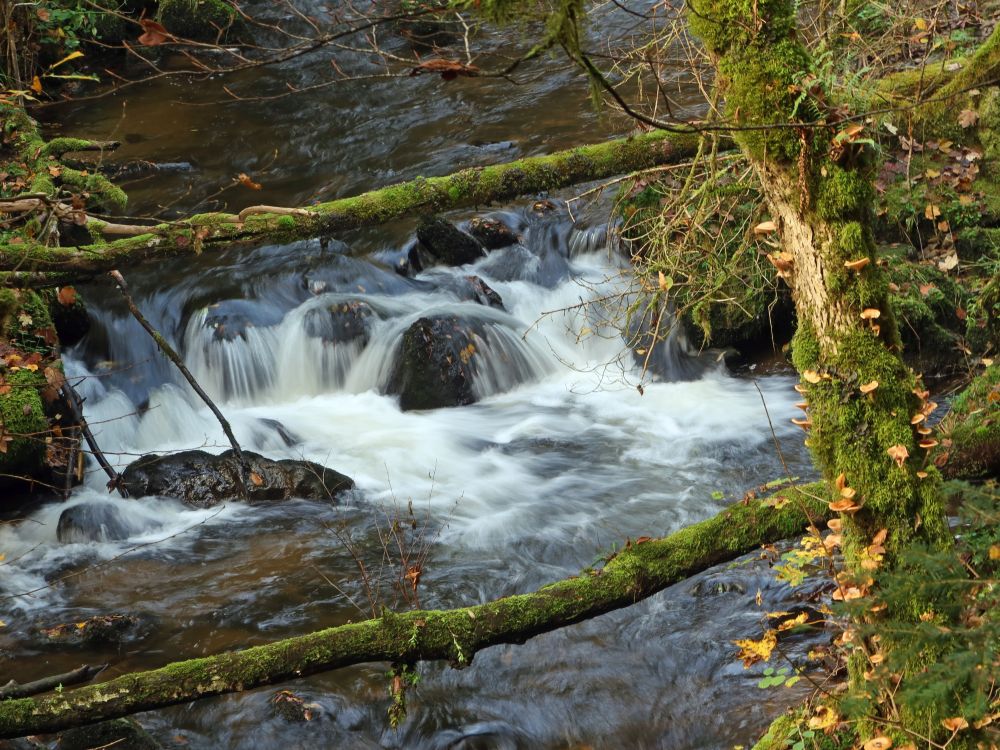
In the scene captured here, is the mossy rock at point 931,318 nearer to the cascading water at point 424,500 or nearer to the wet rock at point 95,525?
the cascading water at point 424,500

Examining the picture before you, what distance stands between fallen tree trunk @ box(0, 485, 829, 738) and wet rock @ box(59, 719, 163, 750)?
3.12ft

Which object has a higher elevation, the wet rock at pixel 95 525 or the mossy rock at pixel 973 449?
the mossy rock at pixel 973 449

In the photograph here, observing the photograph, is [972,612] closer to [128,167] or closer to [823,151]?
[823,151]

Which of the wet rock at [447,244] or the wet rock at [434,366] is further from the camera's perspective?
the wet rock at [447,244]

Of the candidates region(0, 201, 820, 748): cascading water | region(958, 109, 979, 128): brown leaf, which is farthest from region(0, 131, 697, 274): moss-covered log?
region(958, 109, 979, 128): brown leaf

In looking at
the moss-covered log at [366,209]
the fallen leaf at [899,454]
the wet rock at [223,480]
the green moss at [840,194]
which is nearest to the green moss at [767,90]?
the green moss at [840,194]

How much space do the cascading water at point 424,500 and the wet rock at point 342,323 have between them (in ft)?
0.11

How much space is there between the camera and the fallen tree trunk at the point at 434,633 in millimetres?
3838

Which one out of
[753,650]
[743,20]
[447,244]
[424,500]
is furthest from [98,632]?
[447,244]

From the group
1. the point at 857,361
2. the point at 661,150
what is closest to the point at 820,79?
the point at 857,361

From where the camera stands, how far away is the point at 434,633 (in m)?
3.95

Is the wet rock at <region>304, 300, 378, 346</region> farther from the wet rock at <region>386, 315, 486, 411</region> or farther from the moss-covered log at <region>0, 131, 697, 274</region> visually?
the moss-covered log at <region>0, 131, 697, 274</region>

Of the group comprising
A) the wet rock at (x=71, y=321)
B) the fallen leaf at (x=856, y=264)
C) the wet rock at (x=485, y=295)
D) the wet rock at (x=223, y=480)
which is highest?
the wet rock at (x=71, y=321)

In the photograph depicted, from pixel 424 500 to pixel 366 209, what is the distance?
3.22 meters
